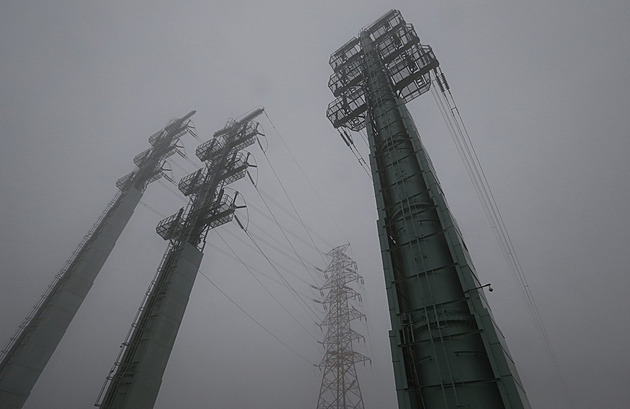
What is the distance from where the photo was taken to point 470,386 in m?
7.21

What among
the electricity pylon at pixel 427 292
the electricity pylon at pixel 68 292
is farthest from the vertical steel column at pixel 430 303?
the electricity pylon at pixel 68 292

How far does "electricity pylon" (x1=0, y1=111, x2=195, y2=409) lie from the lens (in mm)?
19859

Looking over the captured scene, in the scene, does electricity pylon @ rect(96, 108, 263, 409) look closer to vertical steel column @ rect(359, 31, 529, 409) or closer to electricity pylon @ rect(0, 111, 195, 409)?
electricity pylon @ rect(0, 111, 195, 409)

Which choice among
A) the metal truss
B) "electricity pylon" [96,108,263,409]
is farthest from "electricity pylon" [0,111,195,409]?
the metal truss

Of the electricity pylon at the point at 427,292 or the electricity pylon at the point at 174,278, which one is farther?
the electricity pylon at the point at 174,278

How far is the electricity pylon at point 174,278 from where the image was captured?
15.6 metres

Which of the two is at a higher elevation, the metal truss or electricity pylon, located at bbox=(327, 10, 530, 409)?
the metal truss

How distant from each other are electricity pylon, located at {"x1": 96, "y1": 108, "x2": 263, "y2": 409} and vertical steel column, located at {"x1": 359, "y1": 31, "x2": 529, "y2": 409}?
1418 centimetres

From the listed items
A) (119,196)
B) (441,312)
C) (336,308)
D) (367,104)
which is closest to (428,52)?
(367,104)

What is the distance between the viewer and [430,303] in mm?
→ 8789

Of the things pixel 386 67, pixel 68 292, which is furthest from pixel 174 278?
pixel 386 67

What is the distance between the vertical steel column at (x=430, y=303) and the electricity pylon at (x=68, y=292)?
25.5 meters

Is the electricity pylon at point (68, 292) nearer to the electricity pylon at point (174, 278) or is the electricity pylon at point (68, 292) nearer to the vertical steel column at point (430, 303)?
the electricity pylon at point (174, 278)

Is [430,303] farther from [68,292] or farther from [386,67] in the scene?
[68,292]
